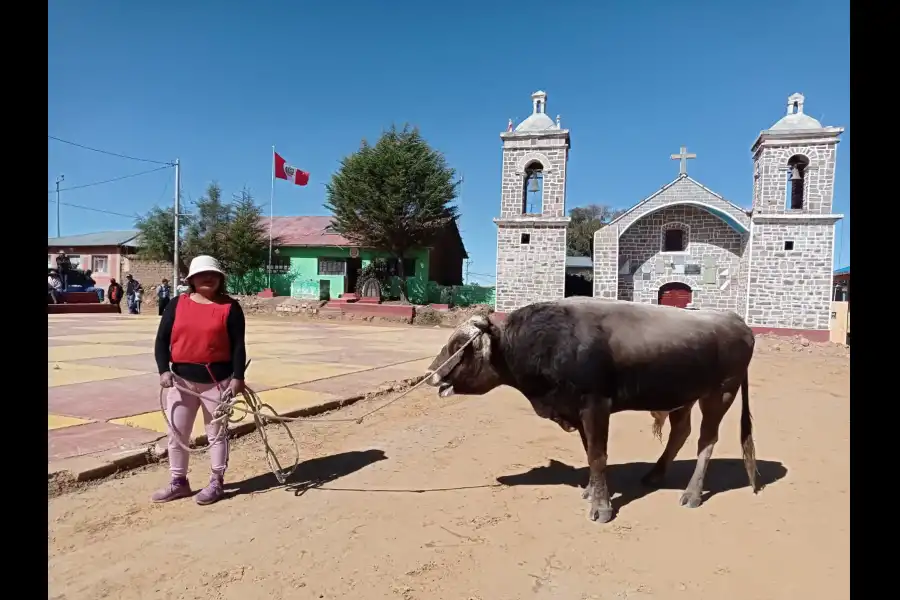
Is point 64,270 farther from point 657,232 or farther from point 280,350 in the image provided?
point 657,232

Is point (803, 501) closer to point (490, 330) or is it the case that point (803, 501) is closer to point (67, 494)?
point (490, 330)

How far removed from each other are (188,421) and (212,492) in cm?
57

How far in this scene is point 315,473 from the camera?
441cm

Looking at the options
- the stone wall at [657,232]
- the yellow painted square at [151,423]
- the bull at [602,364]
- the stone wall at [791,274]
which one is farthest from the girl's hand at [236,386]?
the stone wall at [791,274]

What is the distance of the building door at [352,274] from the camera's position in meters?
29.1

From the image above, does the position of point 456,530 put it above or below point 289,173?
below

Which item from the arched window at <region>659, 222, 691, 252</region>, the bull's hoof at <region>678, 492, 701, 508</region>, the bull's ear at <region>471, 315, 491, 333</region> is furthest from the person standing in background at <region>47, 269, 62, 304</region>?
the arched window at <region>659, 222, 691, 252</region>

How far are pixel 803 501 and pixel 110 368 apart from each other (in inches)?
390

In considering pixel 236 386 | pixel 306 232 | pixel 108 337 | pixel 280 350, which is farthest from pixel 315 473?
pixel 306 232

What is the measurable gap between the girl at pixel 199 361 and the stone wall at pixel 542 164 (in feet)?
61.6

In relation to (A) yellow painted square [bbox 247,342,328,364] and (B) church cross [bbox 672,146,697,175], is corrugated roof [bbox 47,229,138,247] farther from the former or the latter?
(B) church cross [bbox 672,146,697,175]

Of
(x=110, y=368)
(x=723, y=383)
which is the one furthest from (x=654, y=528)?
(x=110, y=368)

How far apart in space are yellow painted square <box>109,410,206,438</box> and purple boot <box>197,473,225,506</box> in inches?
62.8
